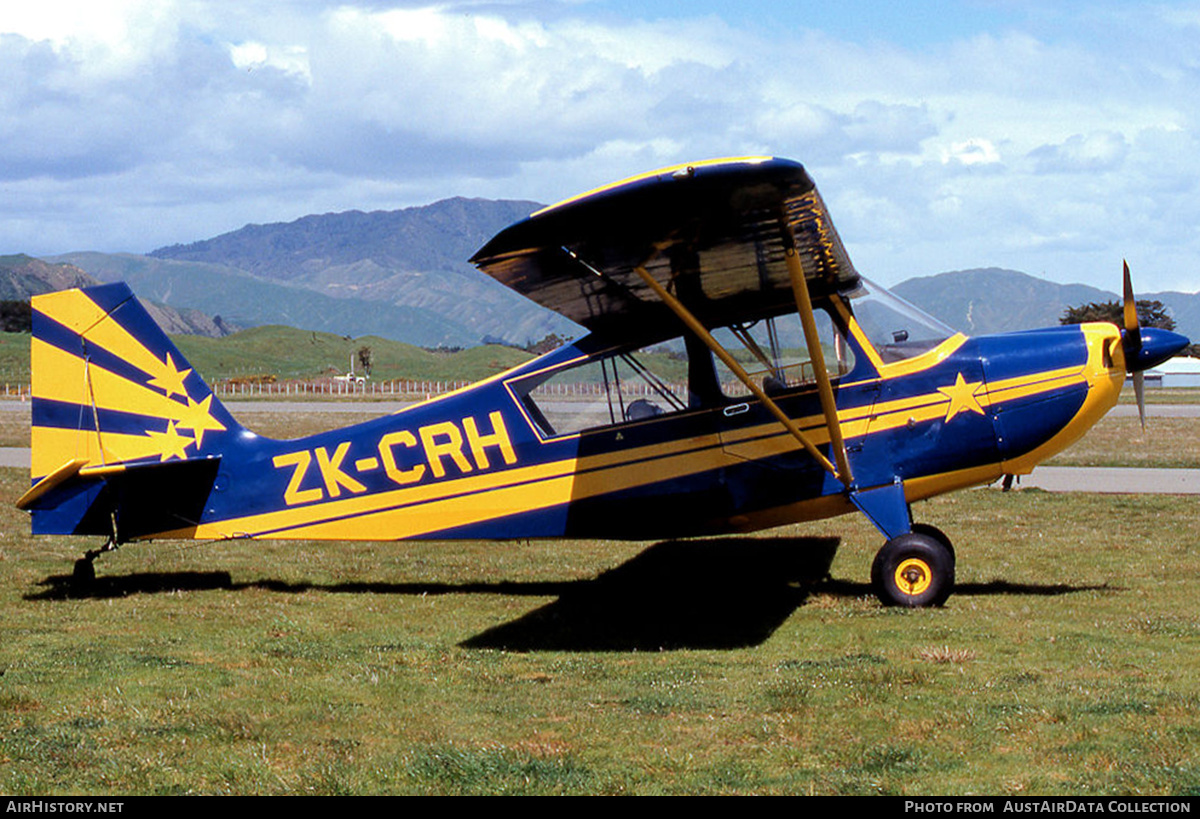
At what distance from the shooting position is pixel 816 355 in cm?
902

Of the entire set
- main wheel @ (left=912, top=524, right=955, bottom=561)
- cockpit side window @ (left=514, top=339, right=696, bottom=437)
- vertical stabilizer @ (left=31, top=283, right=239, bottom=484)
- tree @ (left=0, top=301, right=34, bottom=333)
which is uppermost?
tree @ (left=0, top=301, right=34, bottom=333)

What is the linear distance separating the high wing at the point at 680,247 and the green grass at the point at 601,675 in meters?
2.66

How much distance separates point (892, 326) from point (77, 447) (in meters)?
7.48

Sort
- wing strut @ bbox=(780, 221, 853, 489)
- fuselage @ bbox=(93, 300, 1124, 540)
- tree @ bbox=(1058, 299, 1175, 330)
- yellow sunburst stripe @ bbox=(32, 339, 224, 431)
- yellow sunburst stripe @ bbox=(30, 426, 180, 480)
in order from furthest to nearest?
tree @ bbox=(1058, 299, 1175, 330) → yellow sunburst stripe @ bbox=(32, 339, 224, 431) → yellow sunburst stripe @ bbox=(30, 426, 180, 480) → fuselage @ bbox=(93, 300, 1124, 540) → wing strut @ bbox=(780, 221, 853, 489)

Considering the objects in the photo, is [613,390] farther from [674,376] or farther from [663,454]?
[663,454]

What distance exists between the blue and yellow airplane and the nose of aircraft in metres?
0.02

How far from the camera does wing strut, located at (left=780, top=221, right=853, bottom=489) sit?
8.39 metres

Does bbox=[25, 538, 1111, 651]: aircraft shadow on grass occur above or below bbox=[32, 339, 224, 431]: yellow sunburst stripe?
below

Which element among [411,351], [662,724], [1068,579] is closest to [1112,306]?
[1068,579]

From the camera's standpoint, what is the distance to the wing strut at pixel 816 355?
839cm

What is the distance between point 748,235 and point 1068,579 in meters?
5.06

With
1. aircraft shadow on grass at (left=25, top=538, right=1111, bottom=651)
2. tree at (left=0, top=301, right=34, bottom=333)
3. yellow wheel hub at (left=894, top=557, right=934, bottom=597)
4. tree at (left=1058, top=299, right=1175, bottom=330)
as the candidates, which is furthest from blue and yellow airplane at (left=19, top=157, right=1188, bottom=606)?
tree at (left=0, top=301, right=34, bottom=333)

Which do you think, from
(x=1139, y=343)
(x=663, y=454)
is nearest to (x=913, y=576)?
(x=663, y=454)

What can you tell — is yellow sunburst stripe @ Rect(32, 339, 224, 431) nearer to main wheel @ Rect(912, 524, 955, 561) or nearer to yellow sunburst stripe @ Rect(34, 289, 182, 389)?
yellow sunburst stripe @ Rect(34, 289, 182, 389)
